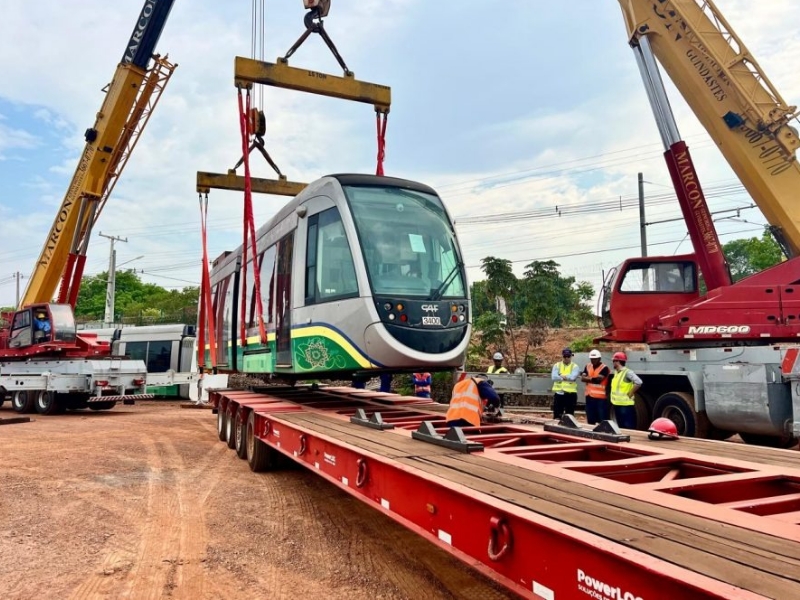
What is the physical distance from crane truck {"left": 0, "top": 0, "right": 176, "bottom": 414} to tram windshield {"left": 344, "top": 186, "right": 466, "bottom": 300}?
11.5 m

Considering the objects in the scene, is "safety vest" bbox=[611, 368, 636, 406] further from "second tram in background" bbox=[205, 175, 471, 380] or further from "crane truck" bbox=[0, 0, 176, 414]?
"crane truck" bbox=[0, 0, 176, 414]

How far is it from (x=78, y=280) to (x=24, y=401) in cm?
367

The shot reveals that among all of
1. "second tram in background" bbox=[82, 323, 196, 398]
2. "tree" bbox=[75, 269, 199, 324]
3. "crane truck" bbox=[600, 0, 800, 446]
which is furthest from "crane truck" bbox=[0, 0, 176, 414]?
"tree" bbox=[75, 269, 199, 324]

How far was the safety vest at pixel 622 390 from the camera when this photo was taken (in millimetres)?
9087

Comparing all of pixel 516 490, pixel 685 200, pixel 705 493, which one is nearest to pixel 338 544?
pixel 516 490

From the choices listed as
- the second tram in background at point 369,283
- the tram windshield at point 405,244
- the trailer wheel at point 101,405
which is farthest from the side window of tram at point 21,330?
the tram windshield at point 405,244

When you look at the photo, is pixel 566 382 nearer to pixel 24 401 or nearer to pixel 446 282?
pixel 446 282

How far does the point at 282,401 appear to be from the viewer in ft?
28.7

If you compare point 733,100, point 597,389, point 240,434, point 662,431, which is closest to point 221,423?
point 240,434

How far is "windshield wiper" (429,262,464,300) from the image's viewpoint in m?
6.80

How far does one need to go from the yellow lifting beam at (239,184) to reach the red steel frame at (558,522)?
664 cm

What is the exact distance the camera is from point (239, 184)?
38.4 ft

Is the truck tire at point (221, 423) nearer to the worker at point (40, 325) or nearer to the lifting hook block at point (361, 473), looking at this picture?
the lifting hook block at point (361, 473)

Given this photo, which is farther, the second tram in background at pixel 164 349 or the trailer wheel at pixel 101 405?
the second tram in background at pixel 164 349
